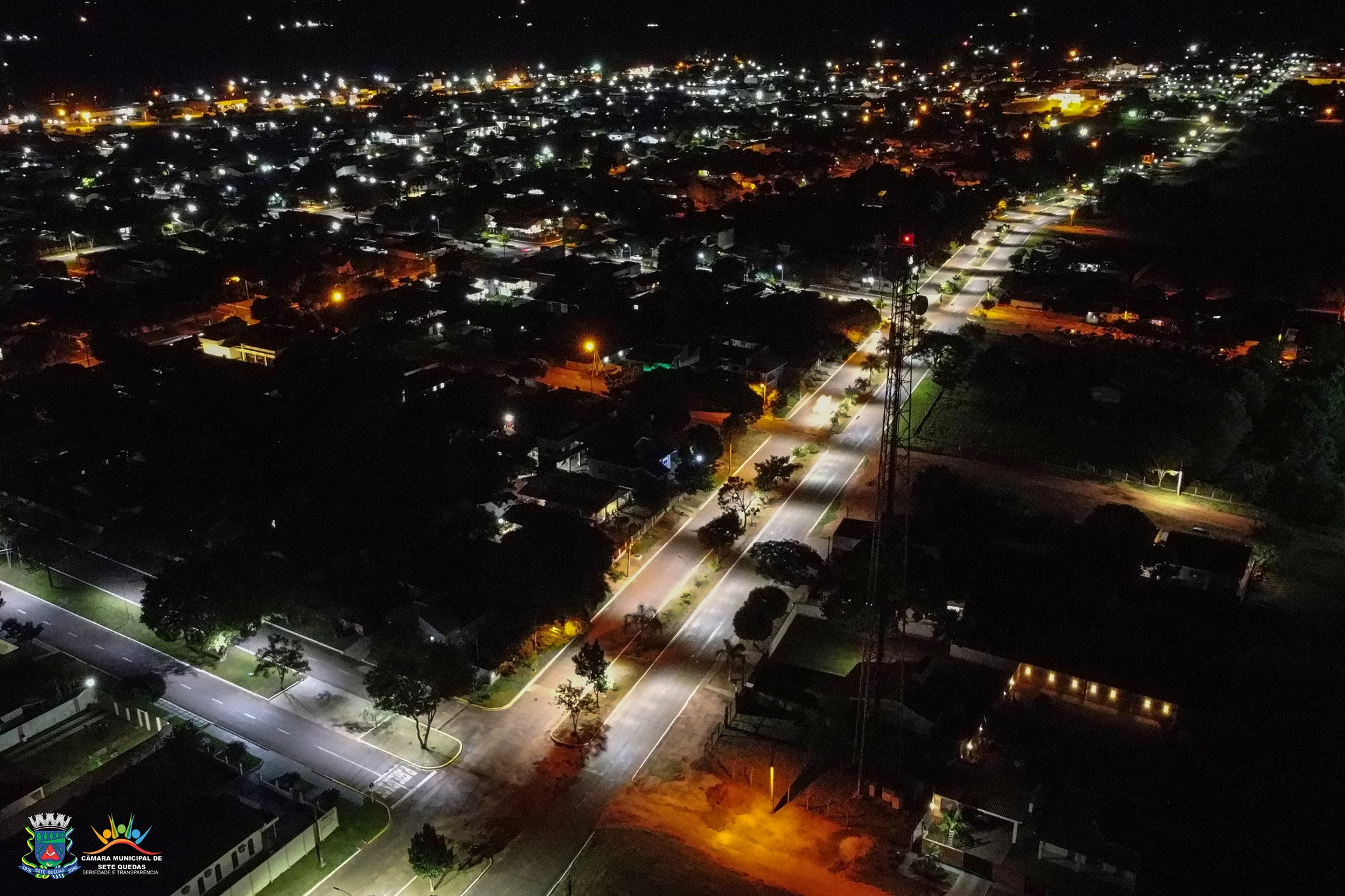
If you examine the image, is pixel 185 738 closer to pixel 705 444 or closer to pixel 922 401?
pixel 705 444

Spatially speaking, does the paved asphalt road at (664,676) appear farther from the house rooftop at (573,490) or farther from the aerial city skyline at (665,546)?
the house rooftop at (573,490)

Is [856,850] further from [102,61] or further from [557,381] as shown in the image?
[102,61]

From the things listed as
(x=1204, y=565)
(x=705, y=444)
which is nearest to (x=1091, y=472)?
(x=1204, y=565)

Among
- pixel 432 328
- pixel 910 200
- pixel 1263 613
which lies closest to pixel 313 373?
pixel 432 328

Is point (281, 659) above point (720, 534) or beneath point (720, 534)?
above

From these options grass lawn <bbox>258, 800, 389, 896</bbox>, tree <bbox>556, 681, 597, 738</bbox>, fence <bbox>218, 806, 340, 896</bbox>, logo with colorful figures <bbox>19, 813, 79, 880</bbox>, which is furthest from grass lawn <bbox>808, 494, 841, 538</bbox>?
logo with colorful figures <bbox>19, 813, 79, 880</bbox>
